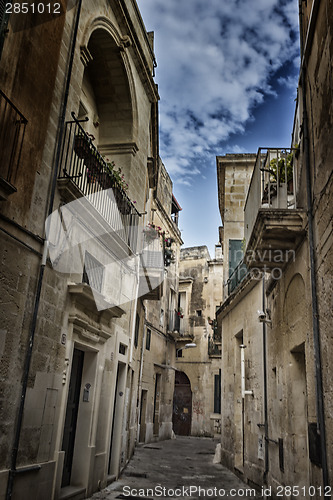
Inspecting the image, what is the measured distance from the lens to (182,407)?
2580 cm

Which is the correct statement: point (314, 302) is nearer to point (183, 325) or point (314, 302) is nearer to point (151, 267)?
point (151, 267)

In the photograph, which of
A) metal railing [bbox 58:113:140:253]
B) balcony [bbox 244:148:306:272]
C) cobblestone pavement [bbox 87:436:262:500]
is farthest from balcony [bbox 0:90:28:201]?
cobblestone pavement [bbox 87:436:262:500]

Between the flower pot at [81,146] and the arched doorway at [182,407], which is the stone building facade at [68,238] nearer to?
the flower pot at [81,146]

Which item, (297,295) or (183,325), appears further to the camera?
(183,325)

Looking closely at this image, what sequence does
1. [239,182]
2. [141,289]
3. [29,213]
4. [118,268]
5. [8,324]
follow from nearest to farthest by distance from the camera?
[8,324], [29,213], [118,268], [141,289], [239,182]

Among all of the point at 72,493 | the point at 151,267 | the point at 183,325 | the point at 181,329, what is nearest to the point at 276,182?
the point at 72,493

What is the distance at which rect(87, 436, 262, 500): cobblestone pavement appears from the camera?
8289 mm

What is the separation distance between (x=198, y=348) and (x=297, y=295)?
2072 cm

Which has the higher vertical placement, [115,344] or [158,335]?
[158,335]

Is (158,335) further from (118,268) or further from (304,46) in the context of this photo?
(304,46)

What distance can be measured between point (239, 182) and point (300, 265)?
1082cm

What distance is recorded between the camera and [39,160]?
6176 mm

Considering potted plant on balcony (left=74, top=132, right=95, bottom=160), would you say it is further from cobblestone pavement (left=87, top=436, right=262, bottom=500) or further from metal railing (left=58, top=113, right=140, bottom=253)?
cobblestone pavement (left=87, top=436, right=262, bottom=500)

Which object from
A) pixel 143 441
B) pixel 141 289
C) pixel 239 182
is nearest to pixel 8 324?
pixel 141 289
